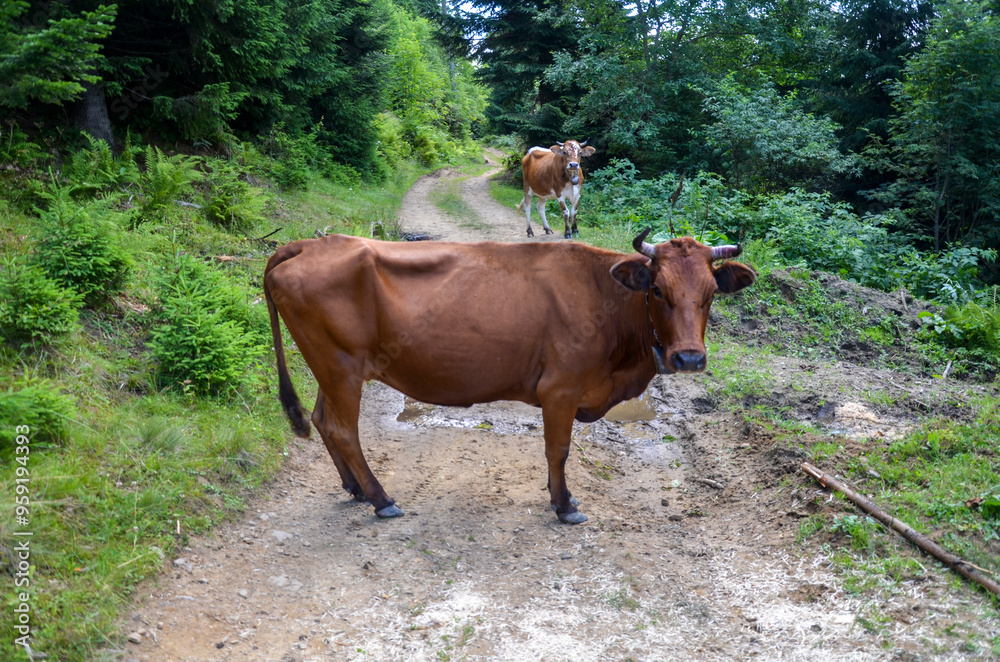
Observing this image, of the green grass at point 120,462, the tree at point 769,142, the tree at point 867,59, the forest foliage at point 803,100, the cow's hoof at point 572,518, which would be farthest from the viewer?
the tree at point 867,59

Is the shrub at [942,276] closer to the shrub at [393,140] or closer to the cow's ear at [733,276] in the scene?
the cow's ear at [733,276]

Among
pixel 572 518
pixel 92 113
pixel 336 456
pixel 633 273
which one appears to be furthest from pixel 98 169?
pixel 572 518

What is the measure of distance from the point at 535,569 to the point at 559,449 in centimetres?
106

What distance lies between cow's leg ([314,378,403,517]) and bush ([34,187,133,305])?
126 inches

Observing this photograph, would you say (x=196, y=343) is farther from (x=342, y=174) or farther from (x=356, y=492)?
(x=342, y=174)

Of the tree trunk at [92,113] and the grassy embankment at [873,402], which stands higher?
the tree trunk at [92,113]

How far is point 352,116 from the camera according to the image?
22.6 meters

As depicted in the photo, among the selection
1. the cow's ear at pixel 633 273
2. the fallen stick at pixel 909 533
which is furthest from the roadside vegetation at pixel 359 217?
the cow's ear at pixel 633 273

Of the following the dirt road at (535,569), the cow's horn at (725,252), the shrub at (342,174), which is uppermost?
the shrub at (342,174)

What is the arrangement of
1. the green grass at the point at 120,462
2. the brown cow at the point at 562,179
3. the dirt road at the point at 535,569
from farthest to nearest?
the brown cow at the point at 562,179, the dirt road at the point at 535,569, the green grass at the point at 120,462

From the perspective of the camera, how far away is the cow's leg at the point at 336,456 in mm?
6230

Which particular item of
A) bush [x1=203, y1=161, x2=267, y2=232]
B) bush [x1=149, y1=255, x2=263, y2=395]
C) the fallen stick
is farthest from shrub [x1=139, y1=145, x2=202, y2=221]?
the fallen stick

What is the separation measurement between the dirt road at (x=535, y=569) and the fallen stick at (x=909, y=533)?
0.12 meters

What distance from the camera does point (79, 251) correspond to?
23.8ft
